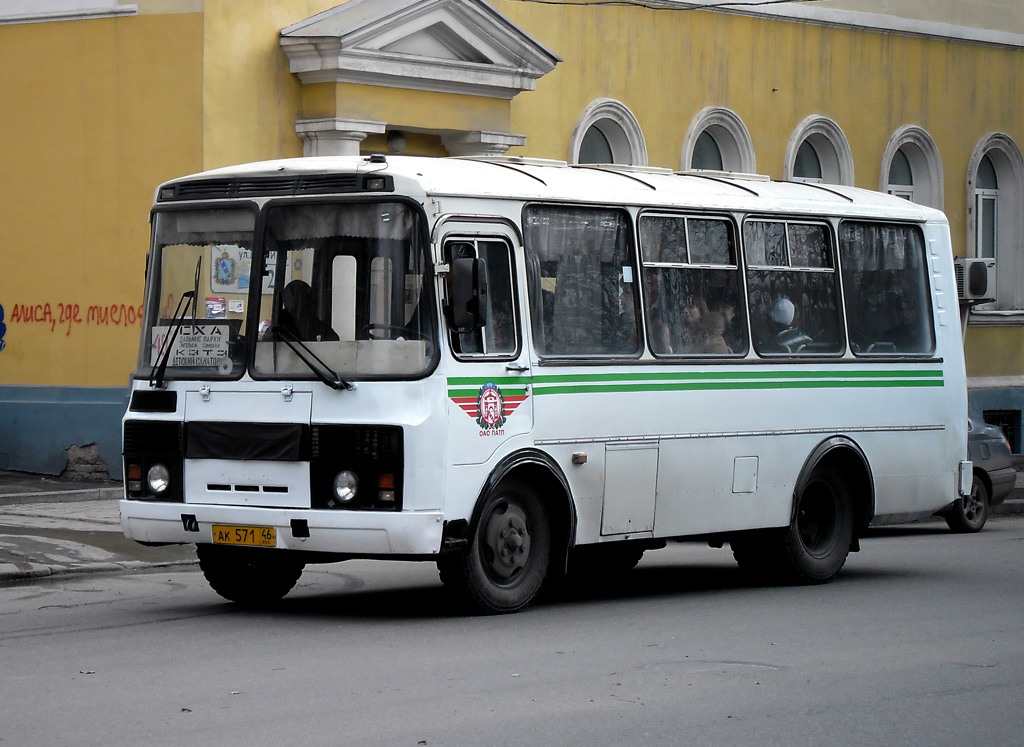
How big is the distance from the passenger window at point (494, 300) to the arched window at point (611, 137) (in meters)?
12.7

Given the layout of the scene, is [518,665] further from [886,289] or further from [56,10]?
[56,10]

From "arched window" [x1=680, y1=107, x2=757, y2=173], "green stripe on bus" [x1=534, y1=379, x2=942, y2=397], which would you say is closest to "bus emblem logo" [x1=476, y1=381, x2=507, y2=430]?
"green stripe on bus" [x1=534, y1=379, x2=942, y2=397]

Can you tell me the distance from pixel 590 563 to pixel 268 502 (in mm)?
3802

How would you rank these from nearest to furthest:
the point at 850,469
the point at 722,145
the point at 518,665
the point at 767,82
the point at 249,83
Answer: the point at 518,665, the point at 850,469, the point at 249,83, the point at 722,145, the point at 767,82

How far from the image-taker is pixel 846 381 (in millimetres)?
13352

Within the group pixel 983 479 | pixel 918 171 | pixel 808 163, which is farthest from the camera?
pixel 918 171

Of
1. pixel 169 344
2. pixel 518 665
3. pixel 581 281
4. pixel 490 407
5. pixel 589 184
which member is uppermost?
pixel 589 184

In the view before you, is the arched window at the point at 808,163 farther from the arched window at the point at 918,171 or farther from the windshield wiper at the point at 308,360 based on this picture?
the windshield wiper at the point at 308,360

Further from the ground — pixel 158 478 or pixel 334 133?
pixel 334 133

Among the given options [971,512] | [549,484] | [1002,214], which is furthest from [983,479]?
[1002,214]

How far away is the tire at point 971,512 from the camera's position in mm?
18531

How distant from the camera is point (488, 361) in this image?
1075 cm

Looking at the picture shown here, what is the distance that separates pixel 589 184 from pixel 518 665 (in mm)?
3928

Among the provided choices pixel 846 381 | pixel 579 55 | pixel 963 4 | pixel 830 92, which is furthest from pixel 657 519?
pixel 963 4
